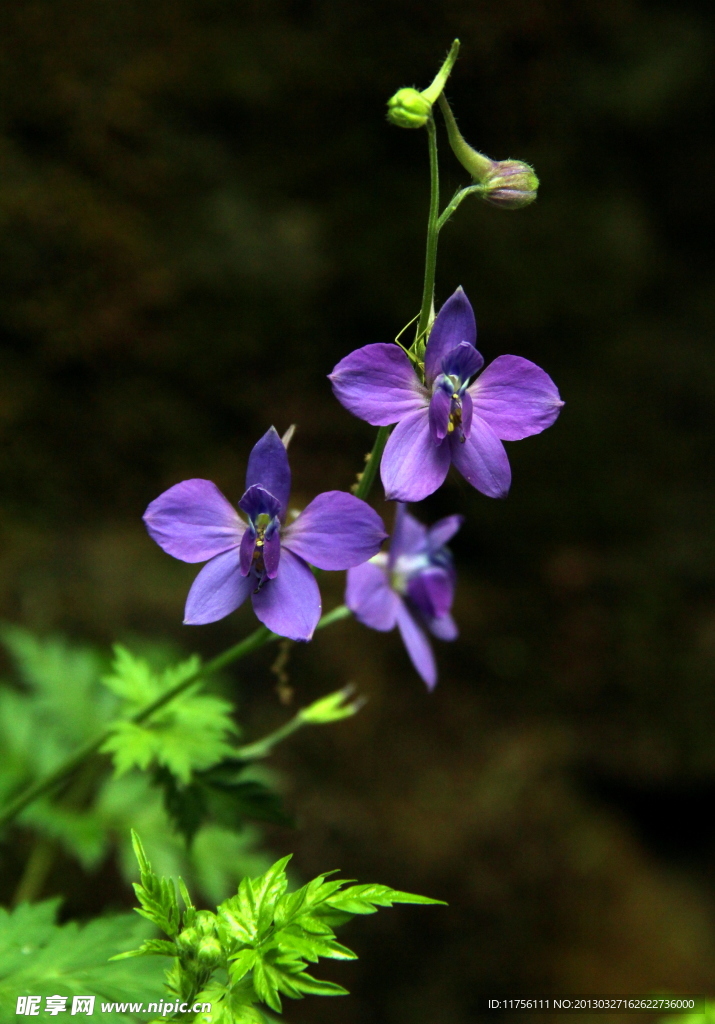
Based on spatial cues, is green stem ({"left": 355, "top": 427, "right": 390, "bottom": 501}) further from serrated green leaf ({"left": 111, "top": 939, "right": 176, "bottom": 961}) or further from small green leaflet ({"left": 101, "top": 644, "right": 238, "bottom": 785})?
serrated green leaf ({"left": 111, "top": 939, "right": 176, "bottom": 961})

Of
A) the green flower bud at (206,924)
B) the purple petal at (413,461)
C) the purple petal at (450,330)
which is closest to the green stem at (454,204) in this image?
the purple petal at (450,330)

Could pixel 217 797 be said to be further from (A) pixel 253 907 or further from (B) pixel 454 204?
(B) pixel 454 204

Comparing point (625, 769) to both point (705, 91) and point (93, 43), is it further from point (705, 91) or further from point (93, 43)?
point (93, 43)

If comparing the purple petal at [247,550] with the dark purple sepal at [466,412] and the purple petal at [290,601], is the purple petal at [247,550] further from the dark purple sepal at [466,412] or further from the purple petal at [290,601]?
the dark purple sepal at [466,412]

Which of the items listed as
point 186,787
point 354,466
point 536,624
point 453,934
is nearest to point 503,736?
point 536,624

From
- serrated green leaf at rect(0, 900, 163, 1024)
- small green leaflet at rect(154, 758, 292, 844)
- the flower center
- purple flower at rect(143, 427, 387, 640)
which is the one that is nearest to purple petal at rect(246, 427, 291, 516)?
purple flower at rect(143, 427, 387, 640)
